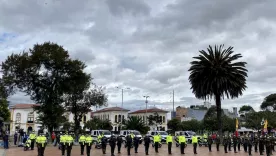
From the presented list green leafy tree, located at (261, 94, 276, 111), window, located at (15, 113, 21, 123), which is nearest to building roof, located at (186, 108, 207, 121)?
green leafy tree, located at (261, 94, 276, 111)

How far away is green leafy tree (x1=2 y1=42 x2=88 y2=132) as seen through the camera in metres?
43.3

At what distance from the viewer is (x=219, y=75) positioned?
46219 millimetres

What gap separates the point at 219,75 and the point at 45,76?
24.5m

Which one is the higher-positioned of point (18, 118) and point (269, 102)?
point (269, 102)

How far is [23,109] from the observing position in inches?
3890

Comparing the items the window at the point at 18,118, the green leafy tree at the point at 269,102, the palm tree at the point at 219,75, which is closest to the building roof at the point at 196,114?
the green leafy tree at the point at 269,102

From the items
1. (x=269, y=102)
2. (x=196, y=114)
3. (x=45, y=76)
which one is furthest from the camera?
(x=196, y=114)

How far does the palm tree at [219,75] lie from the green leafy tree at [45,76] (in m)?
17.7

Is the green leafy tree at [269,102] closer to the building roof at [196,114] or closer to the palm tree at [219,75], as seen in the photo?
the building roof at [196,114]

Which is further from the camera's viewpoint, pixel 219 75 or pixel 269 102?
pixel 269 102

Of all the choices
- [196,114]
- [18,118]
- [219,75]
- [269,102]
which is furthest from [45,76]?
[269,102]

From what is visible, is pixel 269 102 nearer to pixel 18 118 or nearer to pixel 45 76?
pixel 18 118

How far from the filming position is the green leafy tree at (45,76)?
43300 millimetres

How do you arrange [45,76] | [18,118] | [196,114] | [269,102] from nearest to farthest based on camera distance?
[45,76] < [18,118] < [269,102] < [196,114]
